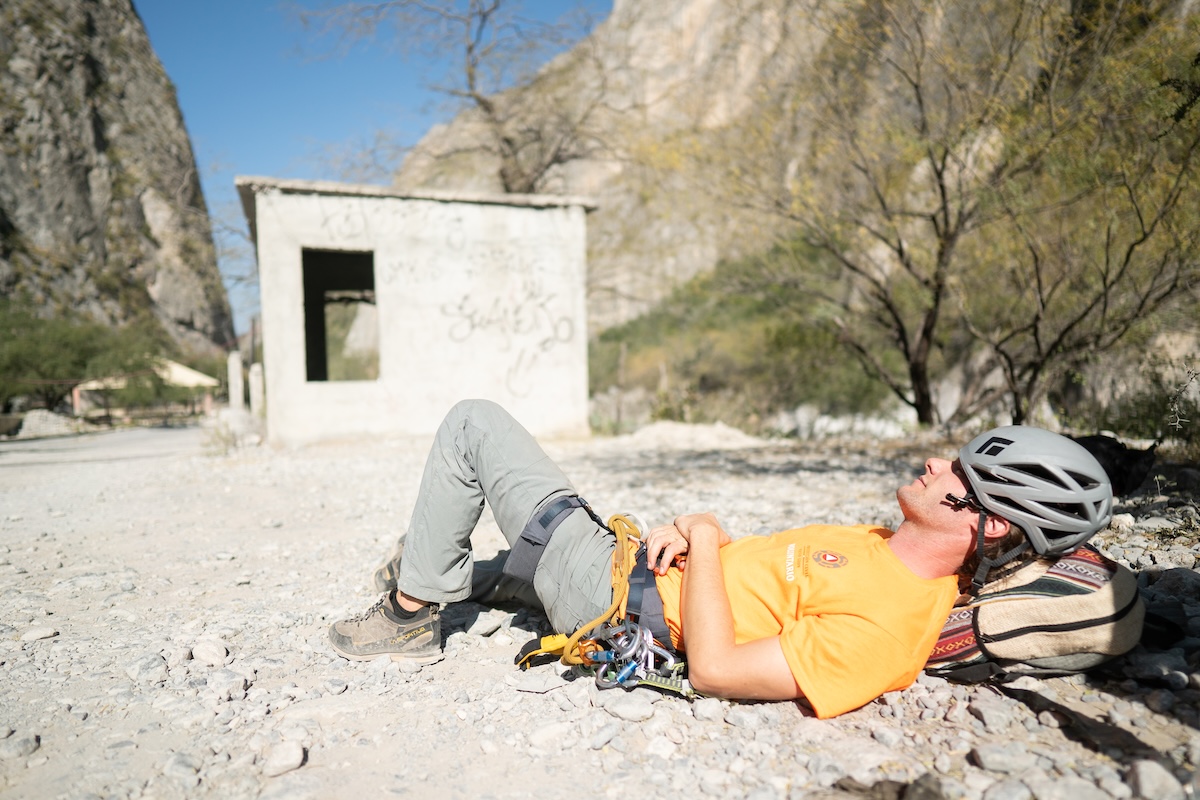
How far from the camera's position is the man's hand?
2.39 metres

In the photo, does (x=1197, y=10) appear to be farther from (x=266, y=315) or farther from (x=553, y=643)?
(x=266, y=315)

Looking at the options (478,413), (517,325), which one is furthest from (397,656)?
(517,325)

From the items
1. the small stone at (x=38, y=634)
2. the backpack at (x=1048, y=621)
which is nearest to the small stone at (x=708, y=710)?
the backpack at (x=1048, y=621)

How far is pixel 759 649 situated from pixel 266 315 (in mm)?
8903

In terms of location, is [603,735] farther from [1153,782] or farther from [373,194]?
[373,194]

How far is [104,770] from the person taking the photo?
2.02 meters

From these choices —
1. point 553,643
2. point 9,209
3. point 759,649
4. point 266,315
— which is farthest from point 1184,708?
point 9,209

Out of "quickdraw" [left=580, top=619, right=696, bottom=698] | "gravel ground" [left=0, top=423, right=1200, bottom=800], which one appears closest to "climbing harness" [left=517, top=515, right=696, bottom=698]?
"quickdraw" [left=580, top=619, right=696, bottom=698]

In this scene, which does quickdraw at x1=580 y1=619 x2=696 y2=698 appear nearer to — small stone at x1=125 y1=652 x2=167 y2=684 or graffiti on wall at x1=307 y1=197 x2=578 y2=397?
small stone at x1=125 y1=652 x2=167 y2=684

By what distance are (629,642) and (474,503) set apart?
0.81m

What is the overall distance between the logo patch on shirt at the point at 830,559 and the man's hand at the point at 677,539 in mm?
333

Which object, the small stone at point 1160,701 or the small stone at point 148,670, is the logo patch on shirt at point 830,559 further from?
the small stone at point 148,670

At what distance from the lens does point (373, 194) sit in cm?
980

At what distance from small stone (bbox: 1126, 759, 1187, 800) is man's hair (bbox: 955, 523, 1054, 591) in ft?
2.03
